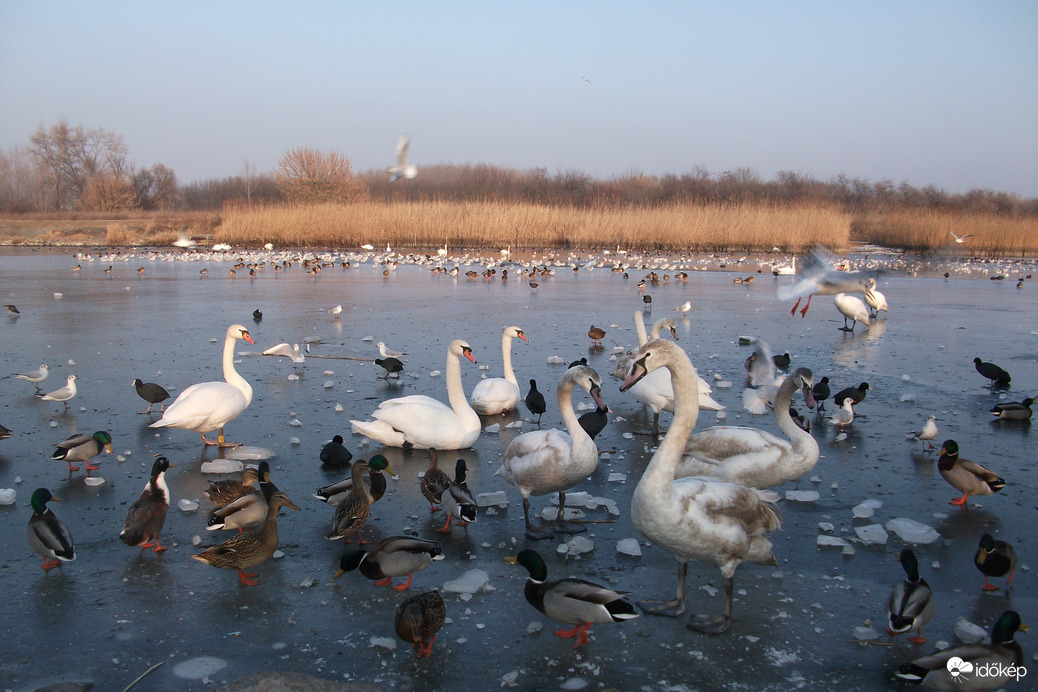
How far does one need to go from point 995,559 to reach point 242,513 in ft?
14.7

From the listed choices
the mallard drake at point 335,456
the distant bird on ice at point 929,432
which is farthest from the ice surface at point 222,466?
the distant bird on ice at point 929,432

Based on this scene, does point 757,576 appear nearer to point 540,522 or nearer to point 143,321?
point 540,522

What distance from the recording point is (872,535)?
439 centimetres

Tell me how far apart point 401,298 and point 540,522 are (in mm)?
13675

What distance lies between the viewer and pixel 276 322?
1353cm

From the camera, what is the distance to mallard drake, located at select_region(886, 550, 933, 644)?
10.8 ft

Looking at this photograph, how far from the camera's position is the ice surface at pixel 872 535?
4359mm

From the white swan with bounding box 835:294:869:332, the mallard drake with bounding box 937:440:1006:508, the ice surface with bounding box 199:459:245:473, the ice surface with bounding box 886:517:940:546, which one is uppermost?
the white swan with bounding box 835:294:869:332

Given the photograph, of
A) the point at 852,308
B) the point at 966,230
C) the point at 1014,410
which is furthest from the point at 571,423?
the point at 966,230

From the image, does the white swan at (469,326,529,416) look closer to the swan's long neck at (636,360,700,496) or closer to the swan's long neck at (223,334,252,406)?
the swan's long neck at (223,334,252,406)

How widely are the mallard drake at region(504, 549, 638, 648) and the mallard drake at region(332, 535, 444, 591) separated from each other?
0.72 m

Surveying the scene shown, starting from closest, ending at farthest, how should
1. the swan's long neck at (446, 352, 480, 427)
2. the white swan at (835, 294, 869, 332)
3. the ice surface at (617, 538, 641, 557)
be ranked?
the ice surface at (617, 538, 641, 557)
the swan's long neck at (446, 352, 480, 427)
the white swan at (835, 294, 869, 332)

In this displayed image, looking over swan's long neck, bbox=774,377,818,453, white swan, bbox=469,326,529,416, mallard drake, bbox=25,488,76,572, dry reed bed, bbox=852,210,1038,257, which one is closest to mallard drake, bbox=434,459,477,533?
mallard drake, bbox=25,488,76,572

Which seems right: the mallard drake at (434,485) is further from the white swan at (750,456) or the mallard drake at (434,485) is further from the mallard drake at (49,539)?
the mallard drake at (49,539)
